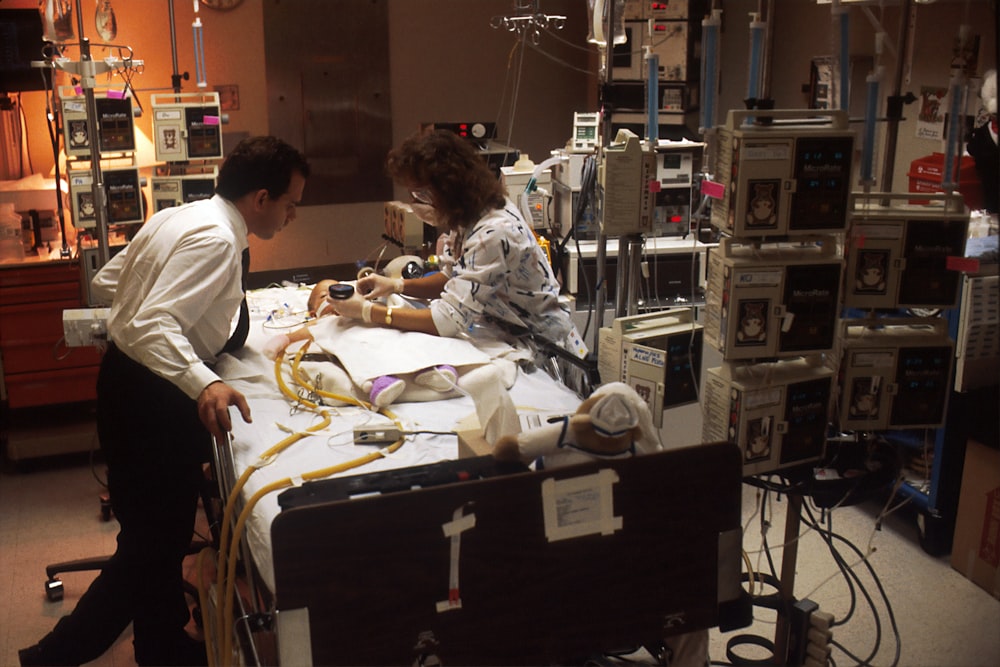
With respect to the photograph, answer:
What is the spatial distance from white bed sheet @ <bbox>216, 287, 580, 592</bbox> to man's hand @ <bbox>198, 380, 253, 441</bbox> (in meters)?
0.13

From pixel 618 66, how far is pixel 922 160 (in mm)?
1634

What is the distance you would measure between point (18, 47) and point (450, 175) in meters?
2.50

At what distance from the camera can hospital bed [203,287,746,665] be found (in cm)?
162

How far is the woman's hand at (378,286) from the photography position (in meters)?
3.11

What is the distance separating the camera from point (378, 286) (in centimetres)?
312

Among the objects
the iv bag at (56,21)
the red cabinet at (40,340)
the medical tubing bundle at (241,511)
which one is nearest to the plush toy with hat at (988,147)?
the medical tubing bundle at (241,511)

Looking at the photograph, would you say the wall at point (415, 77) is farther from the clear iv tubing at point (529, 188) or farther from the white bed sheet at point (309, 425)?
the white bed sheet at point (309, 425)

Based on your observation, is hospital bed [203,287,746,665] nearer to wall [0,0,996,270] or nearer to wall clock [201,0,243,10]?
wall [0,0,996,270]

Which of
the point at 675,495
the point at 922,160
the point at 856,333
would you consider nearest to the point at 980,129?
the point at 922,160

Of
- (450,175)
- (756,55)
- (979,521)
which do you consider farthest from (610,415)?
(979,521)

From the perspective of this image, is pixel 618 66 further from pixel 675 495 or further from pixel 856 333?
pixel 675 495

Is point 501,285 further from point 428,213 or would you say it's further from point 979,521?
point 979,521

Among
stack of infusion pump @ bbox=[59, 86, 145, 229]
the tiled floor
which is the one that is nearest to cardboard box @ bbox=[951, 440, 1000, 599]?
the tiled floor

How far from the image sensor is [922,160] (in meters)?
3.69
